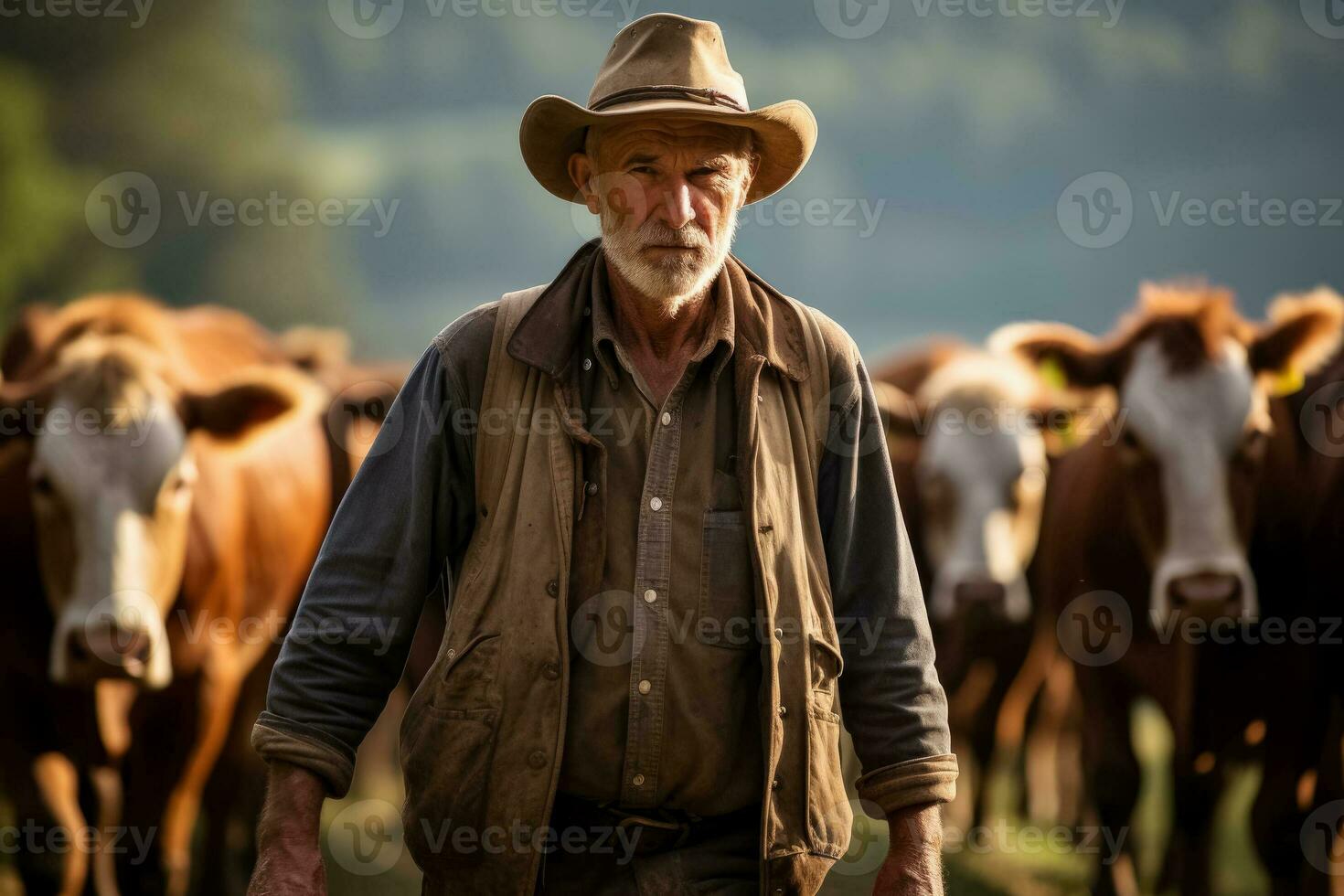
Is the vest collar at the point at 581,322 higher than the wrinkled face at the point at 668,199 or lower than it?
lower

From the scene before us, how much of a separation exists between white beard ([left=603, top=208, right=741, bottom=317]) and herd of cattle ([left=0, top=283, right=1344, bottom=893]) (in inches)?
163

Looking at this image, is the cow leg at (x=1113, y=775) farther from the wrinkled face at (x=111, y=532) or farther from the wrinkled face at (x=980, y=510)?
the wrinkled face at (x=111, y=532)

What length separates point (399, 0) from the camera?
8867 millimetres

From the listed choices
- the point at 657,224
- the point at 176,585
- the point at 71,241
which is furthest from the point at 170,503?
the point at 657,224

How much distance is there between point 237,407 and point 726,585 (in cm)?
449

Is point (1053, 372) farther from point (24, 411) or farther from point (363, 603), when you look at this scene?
point (363, 603)

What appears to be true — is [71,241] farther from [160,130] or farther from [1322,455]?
[1322,455]

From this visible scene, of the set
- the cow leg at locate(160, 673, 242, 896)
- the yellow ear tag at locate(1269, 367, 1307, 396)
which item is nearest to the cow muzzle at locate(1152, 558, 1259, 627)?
the yellow ear tag at locate(1269, 367, 1307, 396)

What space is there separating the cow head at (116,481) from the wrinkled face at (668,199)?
4060mm

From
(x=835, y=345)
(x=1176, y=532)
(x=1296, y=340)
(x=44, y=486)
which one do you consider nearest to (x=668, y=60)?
(x=835, y=345)

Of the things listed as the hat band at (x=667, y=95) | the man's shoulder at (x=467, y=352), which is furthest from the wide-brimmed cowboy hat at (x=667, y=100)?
the man's shoulder at (x=467, y=352)

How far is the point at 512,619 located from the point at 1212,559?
16.2 ft

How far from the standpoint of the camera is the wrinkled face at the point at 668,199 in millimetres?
2824

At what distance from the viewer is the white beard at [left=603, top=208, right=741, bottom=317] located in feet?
9.25
